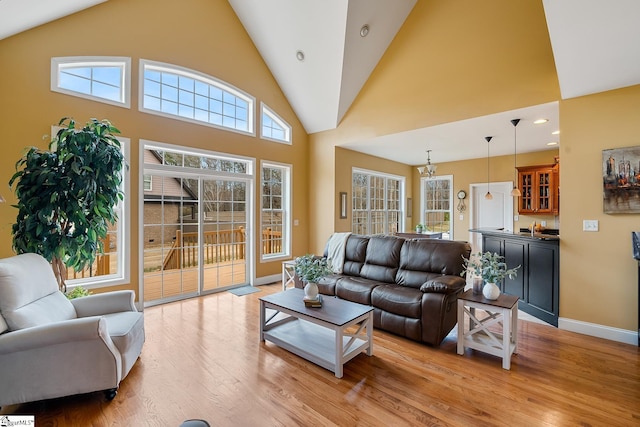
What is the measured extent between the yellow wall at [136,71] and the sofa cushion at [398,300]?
2815 millimetres

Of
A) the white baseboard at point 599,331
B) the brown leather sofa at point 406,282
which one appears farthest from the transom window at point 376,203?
the white baseboard at point 599,331

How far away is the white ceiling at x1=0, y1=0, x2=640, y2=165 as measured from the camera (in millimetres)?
2660

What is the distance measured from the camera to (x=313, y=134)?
623 centimetres

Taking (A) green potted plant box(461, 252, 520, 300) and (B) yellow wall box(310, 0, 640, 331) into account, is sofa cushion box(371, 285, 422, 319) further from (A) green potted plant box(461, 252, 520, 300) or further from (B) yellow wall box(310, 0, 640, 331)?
(B) yellow wall box(310, 0, 640, 331)

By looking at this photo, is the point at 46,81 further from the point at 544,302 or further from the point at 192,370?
the point at 544,302

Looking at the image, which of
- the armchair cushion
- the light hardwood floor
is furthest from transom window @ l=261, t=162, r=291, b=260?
the armchair cushion

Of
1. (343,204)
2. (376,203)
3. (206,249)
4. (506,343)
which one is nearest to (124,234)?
(206,249)

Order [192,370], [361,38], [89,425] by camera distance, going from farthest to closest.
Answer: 1. [361,38]
2. [192,370]
3. [89,425]

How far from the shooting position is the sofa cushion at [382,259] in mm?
3828

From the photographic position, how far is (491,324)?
2.81 metres

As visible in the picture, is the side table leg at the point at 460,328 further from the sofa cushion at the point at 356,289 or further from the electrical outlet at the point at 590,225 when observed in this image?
the electrical outlet at the point at 590,225

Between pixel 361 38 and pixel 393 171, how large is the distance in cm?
389

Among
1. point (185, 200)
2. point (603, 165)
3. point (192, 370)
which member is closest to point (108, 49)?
point (185, 200)

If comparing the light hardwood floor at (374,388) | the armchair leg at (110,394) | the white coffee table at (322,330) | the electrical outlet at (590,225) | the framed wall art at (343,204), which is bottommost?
the light hardwood floor at (374,388)
